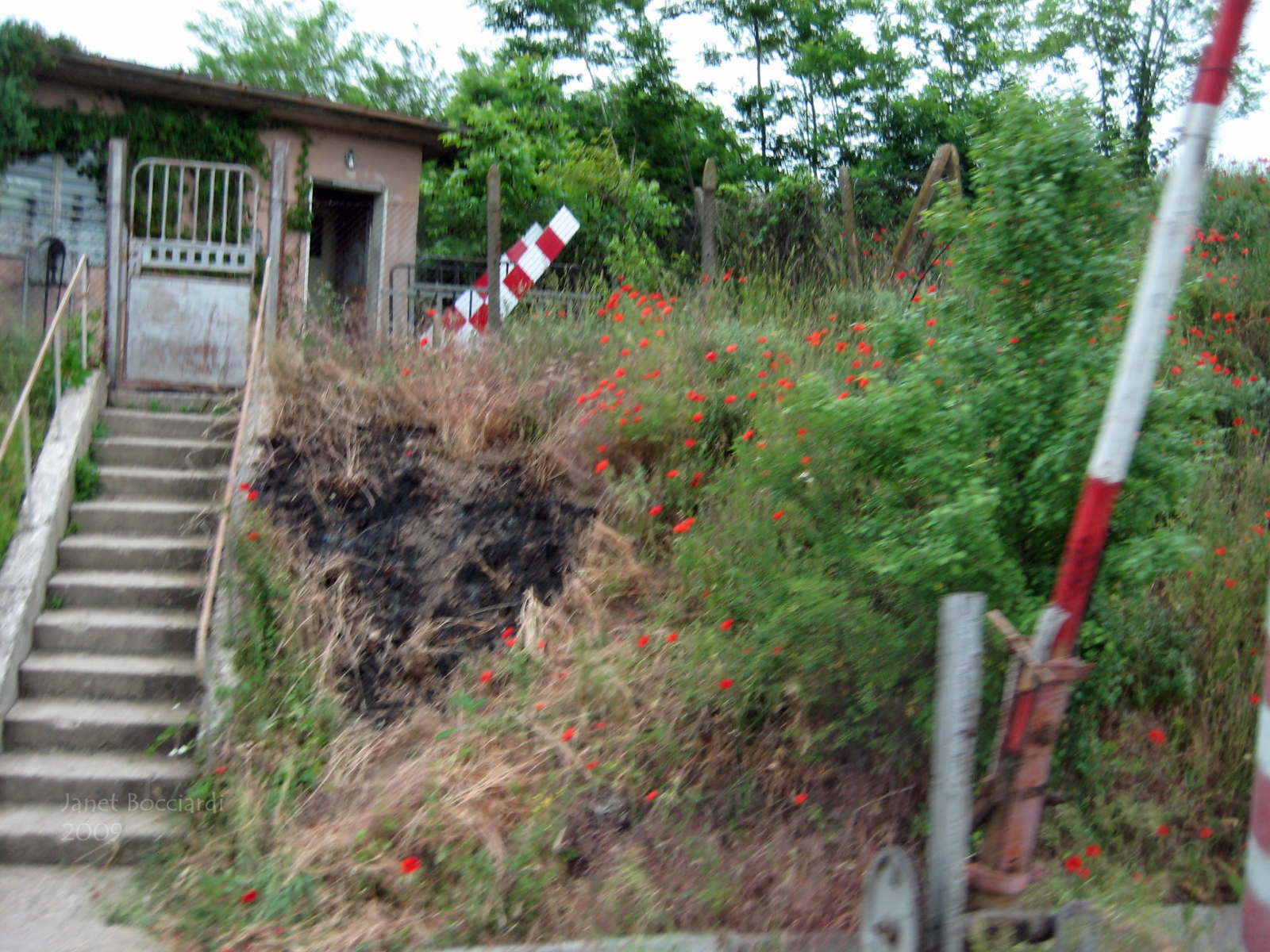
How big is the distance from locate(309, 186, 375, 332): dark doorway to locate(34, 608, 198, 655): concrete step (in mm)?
6515

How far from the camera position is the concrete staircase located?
4.92m

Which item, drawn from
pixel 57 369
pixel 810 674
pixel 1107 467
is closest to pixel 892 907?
pixel 810 674

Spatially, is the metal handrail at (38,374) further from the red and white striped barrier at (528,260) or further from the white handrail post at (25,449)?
the red and white striped barrier at (528,260)

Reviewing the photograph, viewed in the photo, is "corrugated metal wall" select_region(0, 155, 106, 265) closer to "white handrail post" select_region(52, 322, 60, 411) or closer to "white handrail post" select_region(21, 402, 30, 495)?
"white handrail post" select_region(52, 322, 60, 411)

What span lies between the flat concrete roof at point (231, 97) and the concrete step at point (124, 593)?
6418mm

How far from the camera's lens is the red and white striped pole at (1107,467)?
2.68 metres

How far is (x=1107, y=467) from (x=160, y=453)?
19.7ft

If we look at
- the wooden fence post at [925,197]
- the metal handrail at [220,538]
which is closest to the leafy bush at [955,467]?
the metal handrail at [220,538]

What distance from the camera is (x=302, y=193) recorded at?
11.4m

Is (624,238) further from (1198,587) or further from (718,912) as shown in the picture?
(718,912)

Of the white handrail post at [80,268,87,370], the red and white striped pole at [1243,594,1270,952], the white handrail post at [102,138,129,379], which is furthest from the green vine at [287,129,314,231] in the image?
the red and white striped pole at [1243,594,1270,952]

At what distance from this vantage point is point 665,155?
16.1 m

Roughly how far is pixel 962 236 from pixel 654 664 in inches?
90.2

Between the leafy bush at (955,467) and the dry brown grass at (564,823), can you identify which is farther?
the dry brown grass at (564,823)
